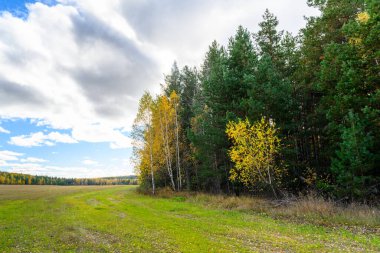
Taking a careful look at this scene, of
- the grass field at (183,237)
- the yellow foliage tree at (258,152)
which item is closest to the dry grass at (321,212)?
the grass field at (183,237)

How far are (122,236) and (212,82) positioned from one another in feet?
65.6

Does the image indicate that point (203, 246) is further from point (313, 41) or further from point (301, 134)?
point (313, 41)

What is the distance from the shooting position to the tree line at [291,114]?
A: 16.6 meters

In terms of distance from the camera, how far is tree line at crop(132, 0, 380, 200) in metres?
16.6

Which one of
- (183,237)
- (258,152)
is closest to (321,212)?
(258,152)

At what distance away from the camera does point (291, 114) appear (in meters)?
23.3

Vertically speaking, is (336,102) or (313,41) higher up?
(313,41)

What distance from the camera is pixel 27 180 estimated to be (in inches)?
6152

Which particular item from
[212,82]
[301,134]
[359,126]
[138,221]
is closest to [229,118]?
[212,82]

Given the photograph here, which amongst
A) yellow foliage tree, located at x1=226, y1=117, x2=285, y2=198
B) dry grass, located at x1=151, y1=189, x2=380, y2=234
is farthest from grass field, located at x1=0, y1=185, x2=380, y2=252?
yellow foliage tree, located at x1=226, y1=117, x2=285, y2=198

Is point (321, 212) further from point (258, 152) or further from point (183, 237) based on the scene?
point (183, 237)

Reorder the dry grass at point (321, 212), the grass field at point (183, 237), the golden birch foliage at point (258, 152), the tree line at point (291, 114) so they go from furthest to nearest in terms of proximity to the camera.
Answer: the golden birch foliage at point (258, 152) < the tree line at point (291, 114) < the dry grass at point (321, 212) < the grass field at point (183, 237)

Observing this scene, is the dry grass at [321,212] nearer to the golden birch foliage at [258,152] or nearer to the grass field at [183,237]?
the grass field at [183,237]

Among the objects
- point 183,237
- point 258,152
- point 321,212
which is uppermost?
point 258,152
